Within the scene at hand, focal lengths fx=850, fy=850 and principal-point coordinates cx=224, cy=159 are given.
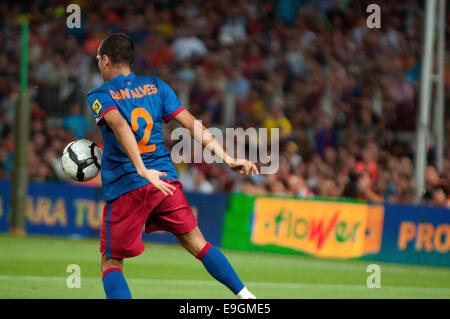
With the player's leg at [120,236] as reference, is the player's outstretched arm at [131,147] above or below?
above

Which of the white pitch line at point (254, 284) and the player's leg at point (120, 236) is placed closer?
the player's leg at point (120, 236)

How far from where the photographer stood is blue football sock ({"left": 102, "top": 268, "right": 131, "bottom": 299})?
6297 millimetres

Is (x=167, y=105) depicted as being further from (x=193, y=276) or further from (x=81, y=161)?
(x=193, y=276)

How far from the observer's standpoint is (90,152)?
6910 mm

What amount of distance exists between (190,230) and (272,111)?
11413mm

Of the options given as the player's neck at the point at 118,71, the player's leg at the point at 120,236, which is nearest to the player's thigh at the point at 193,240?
the player's leg at the point at 120,236

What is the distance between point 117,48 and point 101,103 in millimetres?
470

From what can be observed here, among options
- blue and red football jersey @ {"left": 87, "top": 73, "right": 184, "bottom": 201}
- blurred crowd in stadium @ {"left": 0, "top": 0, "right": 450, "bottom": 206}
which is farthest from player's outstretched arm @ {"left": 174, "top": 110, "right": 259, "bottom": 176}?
blurred crowd in stadium @ {"left": 0, "top": 0, "right": 450, "bottom": 206}

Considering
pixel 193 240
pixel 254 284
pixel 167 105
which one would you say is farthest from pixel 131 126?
pixel 254 284

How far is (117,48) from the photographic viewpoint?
6.45 m

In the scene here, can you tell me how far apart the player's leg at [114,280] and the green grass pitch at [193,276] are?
2.20m

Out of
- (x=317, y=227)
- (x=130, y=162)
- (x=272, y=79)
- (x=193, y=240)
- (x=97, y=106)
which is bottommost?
(x=317, y=227)

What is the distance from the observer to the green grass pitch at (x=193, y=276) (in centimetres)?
926

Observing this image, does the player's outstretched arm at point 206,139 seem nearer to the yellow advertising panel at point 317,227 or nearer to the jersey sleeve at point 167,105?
the jersey sleeve at point 167,105
